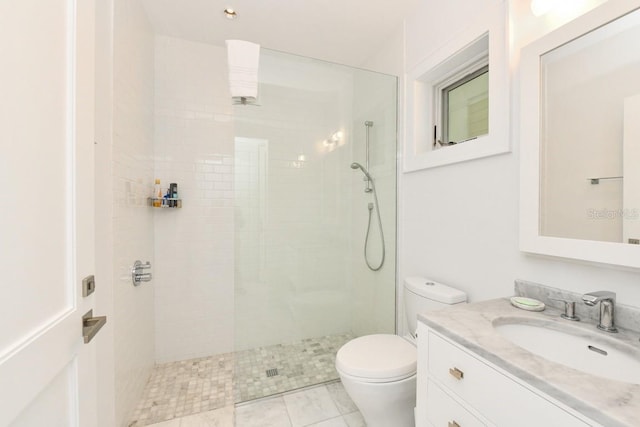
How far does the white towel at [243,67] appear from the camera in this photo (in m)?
1.59

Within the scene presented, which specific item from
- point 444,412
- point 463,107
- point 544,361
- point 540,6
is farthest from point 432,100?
point 444,412

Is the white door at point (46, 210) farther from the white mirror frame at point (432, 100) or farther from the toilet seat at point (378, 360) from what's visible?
the white mirror frame at point (432, 100)

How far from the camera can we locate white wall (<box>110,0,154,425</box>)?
4.59 ft

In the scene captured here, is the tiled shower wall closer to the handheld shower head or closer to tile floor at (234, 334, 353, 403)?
tile floor at (234, 334, 353, 403)

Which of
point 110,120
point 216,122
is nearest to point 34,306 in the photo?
point 110,120

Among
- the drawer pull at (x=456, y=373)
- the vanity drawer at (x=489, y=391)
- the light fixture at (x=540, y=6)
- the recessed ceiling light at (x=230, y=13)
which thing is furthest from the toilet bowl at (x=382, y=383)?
the recessed ceiling light at (x=230, y=13)

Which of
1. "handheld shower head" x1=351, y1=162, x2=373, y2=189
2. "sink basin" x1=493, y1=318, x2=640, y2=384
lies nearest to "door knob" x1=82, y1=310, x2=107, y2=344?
"sink basin" x1=493, y1=318, x2=640, y2=384

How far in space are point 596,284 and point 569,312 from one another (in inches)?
5.2

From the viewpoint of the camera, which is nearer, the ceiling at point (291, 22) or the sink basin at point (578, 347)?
the sink basin at point (578, 347)

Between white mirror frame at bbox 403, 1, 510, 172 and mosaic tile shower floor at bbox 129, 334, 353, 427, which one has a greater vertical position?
white mirror frame at bbox 403, 1, 510, 172

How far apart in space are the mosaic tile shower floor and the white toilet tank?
0.81m

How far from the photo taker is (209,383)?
1869 mm

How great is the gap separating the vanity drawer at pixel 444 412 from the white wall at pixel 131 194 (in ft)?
4.90

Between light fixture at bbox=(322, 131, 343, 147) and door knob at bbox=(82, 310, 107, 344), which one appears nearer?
door knob at bbox=(82, 310, 107, 344)
